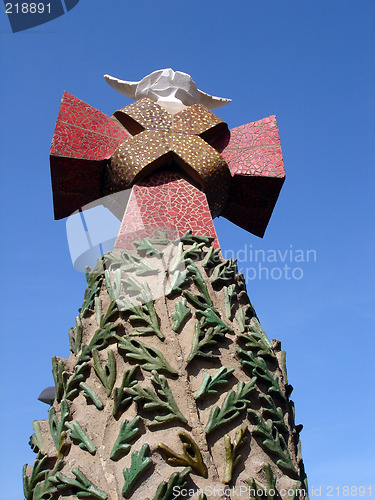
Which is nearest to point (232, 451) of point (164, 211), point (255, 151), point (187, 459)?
point (187, 459)

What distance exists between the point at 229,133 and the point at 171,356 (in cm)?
275

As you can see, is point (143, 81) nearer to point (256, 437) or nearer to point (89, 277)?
point (89, 277)

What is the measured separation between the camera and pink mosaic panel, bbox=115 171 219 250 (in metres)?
4.78

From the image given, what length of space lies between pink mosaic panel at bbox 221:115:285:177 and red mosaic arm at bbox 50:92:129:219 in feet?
3.34

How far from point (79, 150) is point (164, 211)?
1.01 meters

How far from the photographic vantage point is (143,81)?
5992 millimetres

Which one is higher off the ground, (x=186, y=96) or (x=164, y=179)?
(x=186, y=96)

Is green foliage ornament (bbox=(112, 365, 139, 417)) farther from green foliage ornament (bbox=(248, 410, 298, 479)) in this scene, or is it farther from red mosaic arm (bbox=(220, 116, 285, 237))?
red mosaic arm (bbox=(220, 116, 285, 237))

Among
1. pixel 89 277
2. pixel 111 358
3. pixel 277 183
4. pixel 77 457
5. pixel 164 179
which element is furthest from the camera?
pixel 277 183

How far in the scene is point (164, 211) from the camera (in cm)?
498

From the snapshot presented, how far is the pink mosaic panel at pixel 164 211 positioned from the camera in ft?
15.7

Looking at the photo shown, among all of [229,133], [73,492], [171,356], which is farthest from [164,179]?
[73,492]

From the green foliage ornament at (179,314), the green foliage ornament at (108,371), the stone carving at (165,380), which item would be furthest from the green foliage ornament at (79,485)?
the green foliage ornament at (179,314)

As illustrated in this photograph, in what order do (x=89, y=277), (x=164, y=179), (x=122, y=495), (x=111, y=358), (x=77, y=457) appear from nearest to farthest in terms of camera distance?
(x=122, y=495), (x=77, y=457), (x=111, y=358), (x=89, y=277), (x=164, y=179)
